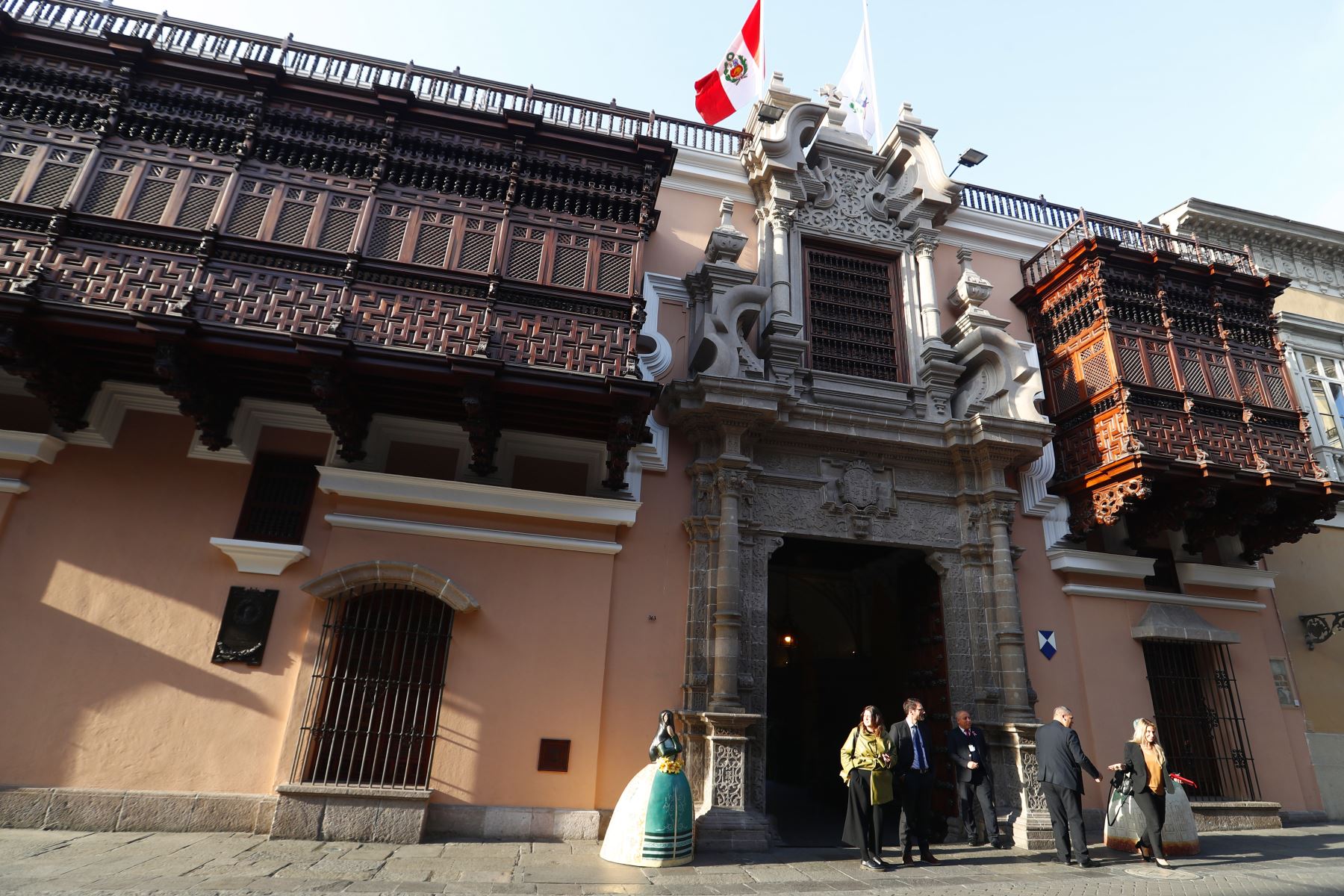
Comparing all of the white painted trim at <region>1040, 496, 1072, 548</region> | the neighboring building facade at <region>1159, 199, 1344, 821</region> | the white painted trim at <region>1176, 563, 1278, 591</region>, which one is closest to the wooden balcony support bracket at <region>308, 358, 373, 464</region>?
the white painted trim at <region>1040, 496, 1072, 548</region>

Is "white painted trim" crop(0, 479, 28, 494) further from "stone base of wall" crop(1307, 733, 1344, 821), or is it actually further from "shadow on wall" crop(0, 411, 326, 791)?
"stone base of wall" crop(1307, 733, 1344, 821)

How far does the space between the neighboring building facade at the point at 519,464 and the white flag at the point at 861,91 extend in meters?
2.31

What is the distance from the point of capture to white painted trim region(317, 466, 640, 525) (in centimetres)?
814

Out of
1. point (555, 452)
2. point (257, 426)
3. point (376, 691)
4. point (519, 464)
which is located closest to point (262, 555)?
point (257, 426)

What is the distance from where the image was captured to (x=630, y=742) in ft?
26.4

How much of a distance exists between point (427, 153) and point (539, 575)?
551cm

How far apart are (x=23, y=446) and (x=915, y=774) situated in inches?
406

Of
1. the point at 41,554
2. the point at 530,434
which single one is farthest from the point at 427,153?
the point at 41,554

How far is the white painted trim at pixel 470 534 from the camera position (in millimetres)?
8094

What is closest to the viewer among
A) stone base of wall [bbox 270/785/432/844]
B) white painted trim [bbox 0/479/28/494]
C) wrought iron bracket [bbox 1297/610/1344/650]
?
stone base of wall [bbox 270/785/432/844]

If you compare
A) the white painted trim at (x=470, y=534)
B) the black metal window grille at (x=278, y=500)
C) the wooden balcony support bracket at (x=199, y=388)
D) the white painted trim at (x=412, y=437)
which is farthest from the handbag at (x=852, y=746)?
the wooden balcony support bracket at (x=199, y=388)

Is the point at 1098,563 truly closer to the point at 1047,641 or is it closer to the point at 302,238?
the point at 1047,641

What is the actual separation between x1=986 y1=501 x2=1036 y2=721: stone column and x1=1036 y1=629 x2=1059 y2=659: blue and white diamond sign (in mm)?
588

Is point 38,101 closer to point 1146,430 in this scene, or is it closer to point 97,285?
point 97,285
